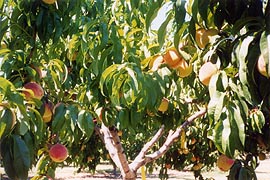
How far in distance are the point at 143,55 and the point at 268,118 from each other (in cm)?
75

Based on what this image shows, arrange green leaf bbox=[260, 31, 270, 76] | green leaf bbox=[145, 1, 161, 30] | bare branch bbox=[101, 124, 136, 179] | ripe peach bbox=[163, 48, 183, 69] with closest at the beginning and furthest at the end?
1. green leaf bbox=[260, 31, 270, 76]
2. green leaf bbox=[145, 1, 161, 30]
3. ripe peach bbox=[163, 48, 183, 69]
4. bare branch bbox=[101, 124, 136, 179]

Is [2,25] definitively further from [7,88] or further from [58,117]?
[7,88]

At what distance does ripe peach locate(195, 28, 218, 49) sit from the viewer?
1.12 metres

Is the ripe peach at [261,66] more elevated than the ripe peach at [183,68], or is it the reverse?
the ripe peach at [183,68]

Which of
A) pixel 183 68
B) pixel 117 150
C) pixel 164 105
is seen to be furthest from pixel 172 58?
pixel 117 150

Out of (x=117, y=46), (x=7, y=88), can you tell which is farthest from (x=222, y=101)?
(x=117, y=46)

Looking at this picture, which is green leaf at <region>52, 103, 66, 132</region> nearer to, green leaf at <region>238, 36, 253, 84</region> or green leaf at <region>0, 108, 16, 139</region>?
green leaf at <region>0, 108, 16, 139</region>

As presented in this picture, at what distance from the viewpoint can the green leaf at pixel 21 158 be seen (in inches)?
37.2

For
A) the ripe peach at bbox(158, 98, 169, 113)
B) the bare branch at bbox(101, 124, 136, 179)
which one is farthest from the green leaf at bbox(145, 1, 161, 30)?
the bare branch at bbox(101, 124, 136, 179)

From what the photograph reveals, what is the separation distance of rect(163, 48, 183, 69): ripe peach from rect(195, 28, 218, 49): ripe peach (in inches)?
8.3

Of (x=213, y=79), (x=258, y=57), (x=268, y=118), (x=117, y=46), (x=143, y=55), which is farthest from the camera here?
(x=268, y=118)

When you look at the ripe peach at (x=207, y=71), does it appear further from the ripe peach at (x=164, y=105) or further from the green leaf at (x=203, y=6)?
the ripe peach at (x=164, y=105)

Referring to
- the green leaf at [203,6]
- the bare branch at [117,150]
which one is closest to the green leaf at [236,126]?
the green leaf at [203,6]

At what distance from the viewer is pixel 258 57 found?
2.84 feet
